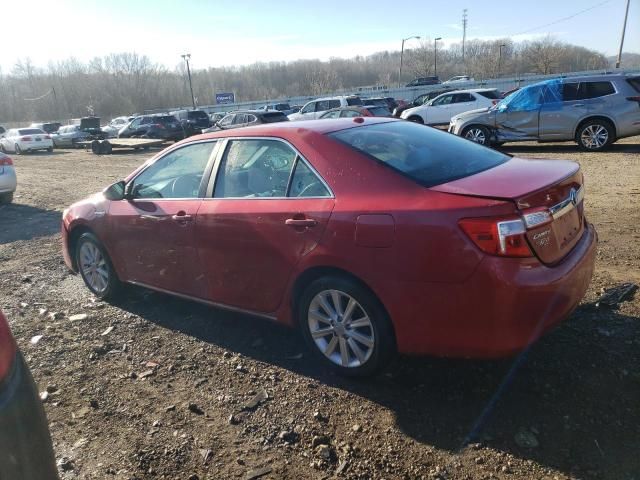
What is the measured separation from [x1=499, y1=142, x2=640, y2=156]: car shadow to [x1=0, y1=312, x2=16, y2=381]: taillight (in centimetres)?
1323

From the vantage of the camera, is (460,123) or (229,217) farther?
(460,123)

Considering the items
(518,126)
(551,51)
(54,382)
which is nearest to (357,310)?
(54,382)

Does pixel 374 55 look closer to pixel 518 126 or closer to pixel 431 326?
pixel 518 126

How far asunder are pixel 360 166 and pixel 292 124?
36.5 inches

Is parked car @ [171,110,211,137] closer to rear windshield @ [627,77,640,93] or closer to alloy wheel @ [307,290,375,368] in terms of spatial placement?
rear windshield @ [627,77,640,93]

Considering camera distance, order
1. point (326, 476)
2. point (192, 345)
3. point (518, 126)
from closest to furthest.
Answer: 1. point (326, 476)
2. point (192, 345)
3. point (518, 126)

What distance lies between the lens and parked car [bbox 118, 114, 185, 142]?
26516 millimetres

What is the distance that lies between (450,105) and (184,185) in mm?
19643

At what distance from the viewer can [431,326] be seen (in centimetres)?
286

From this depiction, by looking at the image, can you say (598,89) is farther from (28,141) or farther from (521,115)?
(28,141)

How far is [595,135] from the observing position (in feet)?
41.5

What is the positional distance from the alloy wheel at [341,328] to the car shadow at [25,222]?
6.58m

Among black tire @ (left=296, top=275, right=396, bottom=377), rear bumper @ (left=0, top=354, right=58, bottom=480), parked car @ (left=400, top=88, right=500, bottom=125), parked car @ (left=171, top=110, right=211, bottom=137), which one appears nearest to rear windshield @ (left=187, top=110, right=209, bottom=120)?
parked car @ (left=171, top=110, right=211, bottom=137)

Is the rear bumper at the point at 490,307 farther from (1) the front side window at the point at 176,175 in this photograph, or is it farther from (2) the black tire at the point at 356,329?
(1) the front side window at the point at 176,175
